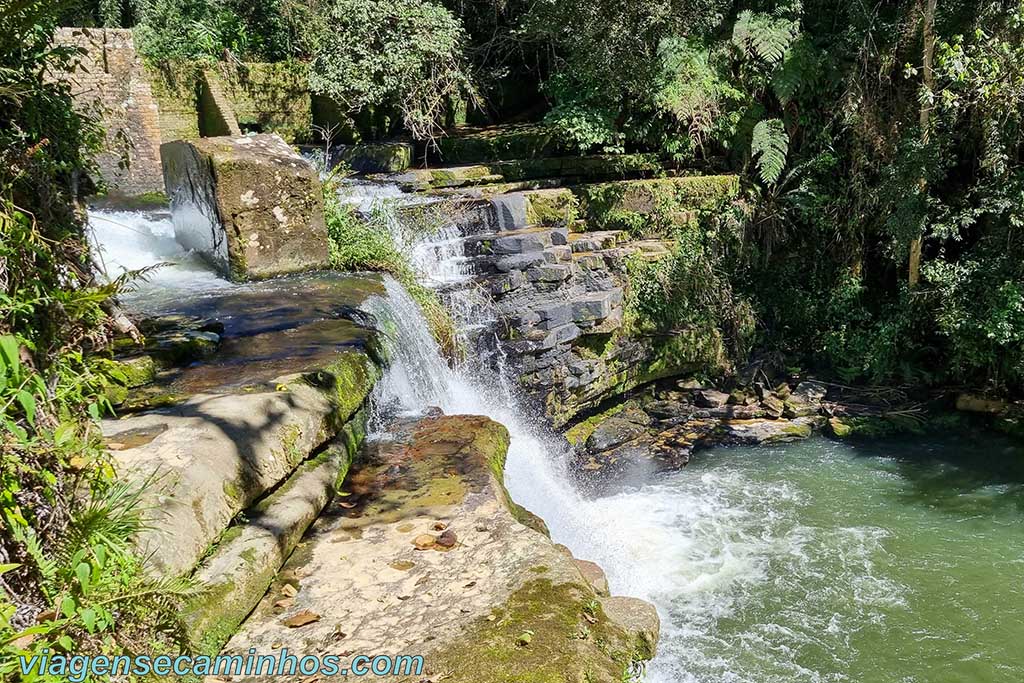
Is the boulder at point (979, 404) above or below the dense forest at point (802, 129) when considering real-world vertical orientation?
below

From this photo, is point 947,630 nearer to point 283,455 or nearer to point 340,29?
point 283,455

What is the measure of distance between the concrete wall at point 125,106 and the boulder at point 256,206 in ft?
15.0

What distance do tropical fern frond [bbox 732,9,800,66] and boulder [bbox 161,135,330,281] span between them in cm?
654

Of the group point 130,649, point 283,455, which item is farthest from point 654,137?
point 130,649

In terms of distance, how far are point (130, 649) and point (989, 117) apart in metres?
9.80

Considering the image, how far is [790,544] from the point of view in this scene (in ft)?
21.9

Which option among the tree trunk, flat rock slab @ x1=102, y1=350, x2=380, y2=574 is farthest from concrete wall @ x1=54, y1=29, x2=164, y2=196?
the tree trunk

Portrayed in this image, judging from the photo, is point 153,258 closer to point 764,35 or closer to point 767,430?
point 767,430

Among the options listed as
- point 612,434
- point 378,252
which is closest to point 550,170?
point 378,252

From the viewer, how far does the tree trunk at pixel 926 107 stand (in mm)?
9289

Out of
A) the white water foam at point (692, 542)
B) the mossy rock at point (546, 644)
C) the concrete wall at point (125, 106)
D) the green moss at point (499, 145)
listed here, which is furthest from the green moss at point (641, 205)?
the mossy rock at point (546, 644)

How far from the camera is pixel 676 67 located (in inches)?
440

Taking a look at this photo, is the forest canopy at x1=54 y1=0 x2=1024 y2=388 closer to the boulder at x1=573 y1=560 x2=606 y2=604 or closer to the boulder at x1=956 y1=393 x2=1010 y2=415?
the boulder at x1=956 y1=393 x2=1010 y2=415

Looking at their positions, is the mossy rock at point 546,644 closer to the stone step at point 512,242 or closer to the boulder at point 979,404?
the stone step at point 512,242
